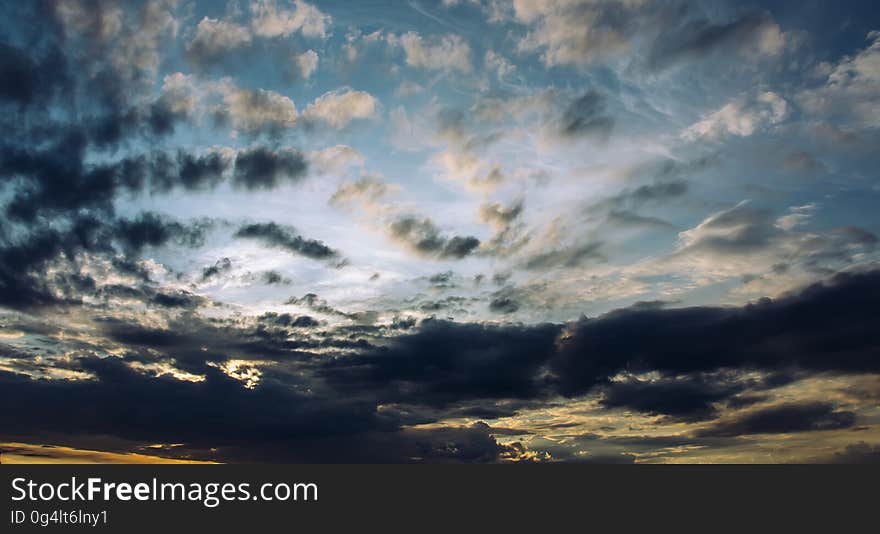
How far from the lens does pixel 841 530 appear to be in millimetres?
178125

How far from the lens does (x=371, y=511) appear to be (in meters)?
187

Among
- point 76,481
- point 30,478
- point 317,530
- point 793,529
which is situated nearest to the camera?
point 30,478

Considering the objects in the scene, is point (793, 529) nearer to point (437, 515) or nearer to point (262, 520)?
point (437, 515)

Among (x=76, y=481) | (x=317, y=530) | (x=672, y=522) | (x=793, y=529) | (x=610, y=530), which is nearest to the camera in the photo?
(x=76, y=481)

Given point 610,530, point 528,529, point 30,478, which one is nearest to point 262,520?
point 30,478

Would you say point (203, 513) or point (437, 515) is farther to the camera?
point (437, 515)

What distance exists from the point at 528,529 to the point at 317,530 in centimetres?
5923

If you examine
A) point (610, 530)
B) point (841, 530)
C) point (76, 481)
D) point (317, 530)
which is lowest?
point (841, 530)

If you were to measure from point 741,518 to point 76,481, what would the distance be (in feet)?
653

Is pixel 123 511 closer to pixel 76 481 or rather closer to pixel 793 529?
pixel 76 481

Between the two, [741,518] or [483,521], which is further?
[741,518]

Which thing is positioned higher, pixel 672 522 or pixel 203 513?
pixel 203 513

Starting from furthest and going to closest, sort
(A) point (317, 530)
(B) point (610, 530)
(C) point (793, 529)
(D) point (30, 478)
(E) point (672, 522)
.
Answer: (E) point (672, 522) < (C) point (793, 529) < (B) point (610, 530) < (A) point (317, 530) < (D) point (30, 478)

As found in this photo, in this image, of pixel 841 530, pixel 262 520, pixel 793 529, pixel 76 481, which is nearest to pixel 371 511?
pixel 262 520
